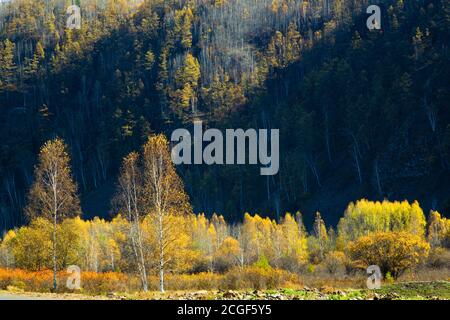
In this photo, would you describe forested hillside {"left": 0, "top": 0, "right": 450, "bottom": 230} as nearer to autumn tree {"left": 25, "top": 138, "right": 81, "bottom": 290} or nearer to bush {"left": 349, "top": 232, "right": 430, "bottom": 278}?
bush {"left": 349, "top": 232, "right": 430, "bottom": 278}

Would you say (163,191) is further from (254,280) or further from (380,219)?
(380,219)

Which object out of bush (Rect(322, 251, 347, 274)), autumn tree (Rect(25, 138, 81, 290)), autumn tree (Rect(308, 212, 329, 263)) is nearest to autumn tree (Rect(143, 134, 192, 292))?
autumn tree (Rect(25, 138, 81, 290))

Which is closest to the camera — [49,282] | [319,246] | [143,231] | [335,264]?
[49,282]

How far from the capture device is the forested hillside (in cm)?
11912

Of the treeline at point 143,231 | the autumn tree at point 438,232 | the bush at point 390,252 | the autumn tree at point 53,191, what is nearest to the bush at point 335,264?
the treeline at point 143,231

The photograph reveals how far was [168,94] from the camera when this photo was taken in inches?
7062

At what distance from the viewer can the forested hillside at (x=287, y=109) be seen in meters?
119

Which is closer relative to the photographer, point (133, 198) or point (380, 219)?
point (133, 198)

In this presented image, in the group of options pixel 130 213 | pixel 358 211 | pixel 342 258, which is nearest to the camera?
pixel 130 213

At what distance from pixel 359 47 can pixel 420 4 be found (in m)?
14.9

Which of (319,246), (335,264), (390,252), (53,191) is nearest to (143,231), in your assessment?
(53,191)

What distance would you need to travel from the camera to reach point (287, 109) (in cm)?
15088
